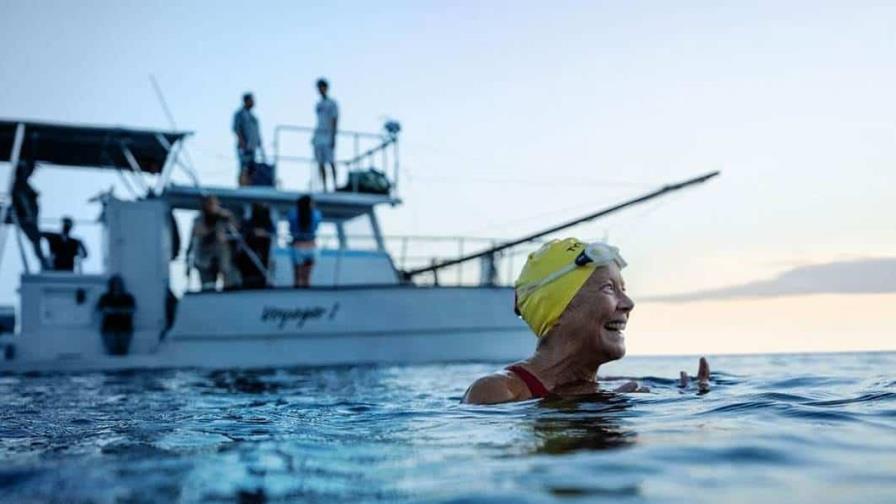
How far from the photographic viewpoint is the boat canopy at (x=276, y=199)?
44.1ft

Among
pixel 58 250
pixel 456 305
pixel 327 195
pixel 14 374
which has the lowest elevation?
pixel 14 374

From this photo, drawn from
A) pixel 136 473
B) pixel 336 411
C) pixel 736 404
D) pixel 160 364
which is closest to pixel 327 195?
pixel 160 364

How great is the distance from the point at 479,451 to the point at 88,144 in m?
11.9

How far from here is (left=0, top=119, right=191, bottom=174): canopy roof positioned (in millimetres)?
12406

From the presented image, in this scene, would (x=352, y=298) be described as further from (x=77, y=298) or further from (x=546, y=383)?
(x=546, y=383)

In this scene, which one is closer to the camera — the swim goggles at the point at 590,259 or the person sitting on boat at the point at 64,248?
the swim goggles at the point at 590,259

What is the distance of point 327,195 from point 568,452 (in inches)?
474

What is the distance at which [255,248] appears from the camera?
1299cm

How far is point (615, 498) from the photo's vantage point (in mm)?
1854

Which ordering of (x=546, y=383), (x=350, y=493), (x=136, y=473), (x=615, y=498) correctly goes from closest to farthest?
1. (x=615, y=498)
2. (x=350, y=493)
3. (x=136, y=473)
4. (x=546, y=383)

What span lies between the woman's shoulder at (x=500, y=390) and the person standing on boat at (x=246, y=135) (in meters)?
10.3

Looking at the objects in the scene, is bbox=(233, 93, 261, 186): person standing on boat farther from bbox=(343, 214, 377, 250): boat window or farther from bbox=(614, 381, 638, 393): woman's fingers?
bbox=(614, 381, 638, 393): woman's fingers

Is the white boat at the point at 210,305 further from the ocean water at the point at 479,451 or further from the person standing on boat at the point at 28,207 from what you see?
the ocean water at the point at 479,451

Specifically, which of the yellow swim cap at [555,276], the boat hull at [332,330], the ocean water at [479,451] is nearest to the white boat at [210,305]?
the boat hull at [332,330]
